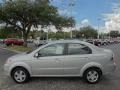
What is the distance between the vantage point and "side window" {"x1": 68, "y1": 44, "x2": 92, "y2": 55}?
952 centimetres

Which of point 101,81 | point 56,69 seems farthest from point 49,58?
point 101,81

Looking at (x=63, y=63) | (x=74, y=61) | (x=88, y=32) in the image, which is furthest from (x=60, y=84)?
(x=88, y=32)

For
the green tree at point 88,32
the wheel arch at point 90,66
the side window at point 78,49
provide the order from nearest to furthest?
the wheel arch at point 90,66 → the side window at point 78,49 → the green tree at point 88,32

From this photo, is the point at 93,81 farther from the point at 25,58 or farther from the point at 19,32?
the point at 19,32

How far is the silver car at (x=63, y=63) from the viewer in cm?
935

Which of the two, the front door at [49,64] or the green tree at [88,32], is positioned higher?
the green tree at [88,32]

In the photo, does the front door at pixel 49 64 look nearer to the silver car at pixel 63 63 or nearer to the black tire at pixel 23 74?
the silver car at pixel 63 63

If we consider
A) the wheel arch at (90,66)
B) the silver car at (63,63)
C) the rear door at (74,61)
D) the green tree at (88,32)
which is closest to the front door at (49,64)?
the silver car at (63,63)

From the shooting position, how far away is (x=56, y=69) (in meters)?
9.37

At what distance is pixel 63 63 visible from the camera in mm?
9352

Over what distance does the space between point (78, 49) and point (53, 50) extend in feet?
3.03

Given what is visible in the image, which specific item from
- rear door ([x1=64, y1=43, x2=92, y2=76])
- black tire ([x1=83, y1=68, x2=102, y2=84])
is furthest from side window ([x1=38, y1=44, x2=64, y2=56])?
black tire ([x1=83, y1=68, x2=102, y2=84])

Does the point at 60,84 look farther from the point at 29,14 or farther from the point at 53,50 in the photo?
the point at 29,14

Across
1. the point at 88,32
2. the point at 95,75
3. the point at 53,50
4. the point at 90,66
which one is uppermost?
the point at 88,32
